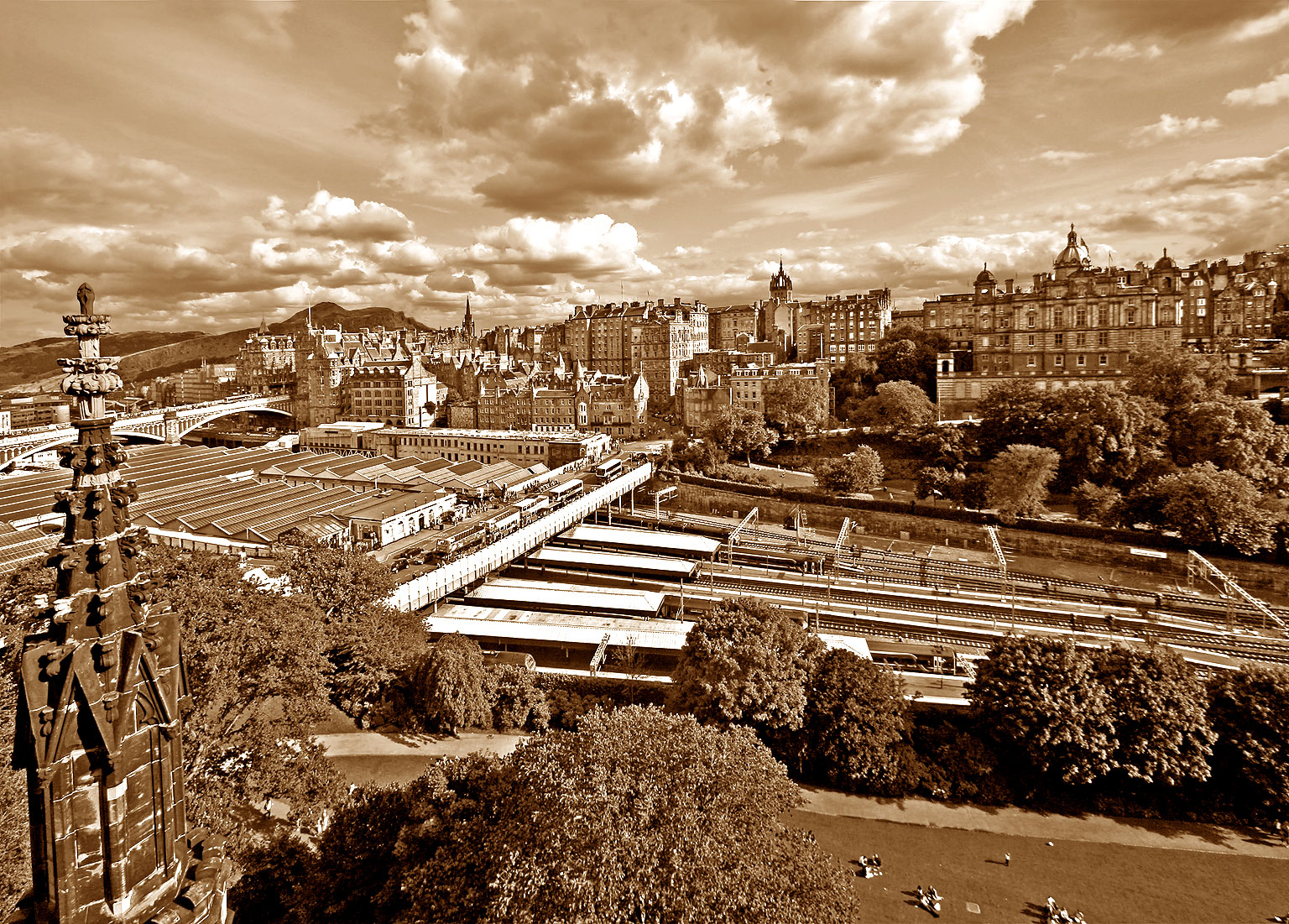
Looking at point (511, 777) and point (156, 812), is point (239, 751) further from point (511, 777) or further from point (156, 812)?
point (156, 812)

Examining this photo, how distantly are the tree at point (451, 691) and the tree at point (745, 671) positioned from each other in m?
5.58

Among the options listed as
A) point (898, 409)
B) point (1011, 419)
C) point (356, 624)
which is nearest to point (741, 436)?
point (898, 409)

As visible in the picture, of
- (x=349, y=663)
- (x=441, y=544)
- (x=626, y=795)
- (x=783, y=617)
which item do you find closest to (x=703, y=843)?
(x=626, y=795)

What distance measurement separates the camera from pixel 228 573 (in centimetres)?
1789

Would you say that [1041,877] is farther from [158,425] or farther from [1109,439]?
[158,425]

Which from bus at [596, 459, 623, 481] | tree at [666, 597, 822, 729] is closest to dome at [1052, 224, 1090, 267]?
bus at [596, 459, 623, 481]

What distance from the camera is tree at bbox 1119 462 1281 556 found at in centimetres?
3497

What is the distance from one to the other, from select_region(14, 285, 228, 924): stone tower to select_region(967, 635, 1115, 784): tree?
65.3 ft

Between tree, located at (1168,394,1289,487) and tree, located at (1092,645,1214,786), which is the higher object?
tree, located at (1168,394,1289,487)

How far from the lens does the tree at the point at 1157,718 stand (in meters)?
18.4

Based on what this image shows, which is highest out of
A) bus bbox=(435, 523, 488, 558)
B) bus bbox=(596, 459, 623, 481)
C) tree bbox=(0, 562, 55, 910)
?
tree bbox=(0, 562, 55, 910)

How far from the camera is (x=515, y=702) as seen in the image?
21844mm

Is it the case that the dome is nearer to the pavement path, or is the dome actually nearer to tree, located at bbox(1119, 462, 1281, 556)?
tree, located at bbox(1119, 462, 1281, 556)

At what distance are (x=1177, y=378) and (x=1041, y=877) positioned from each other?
45.6 m
